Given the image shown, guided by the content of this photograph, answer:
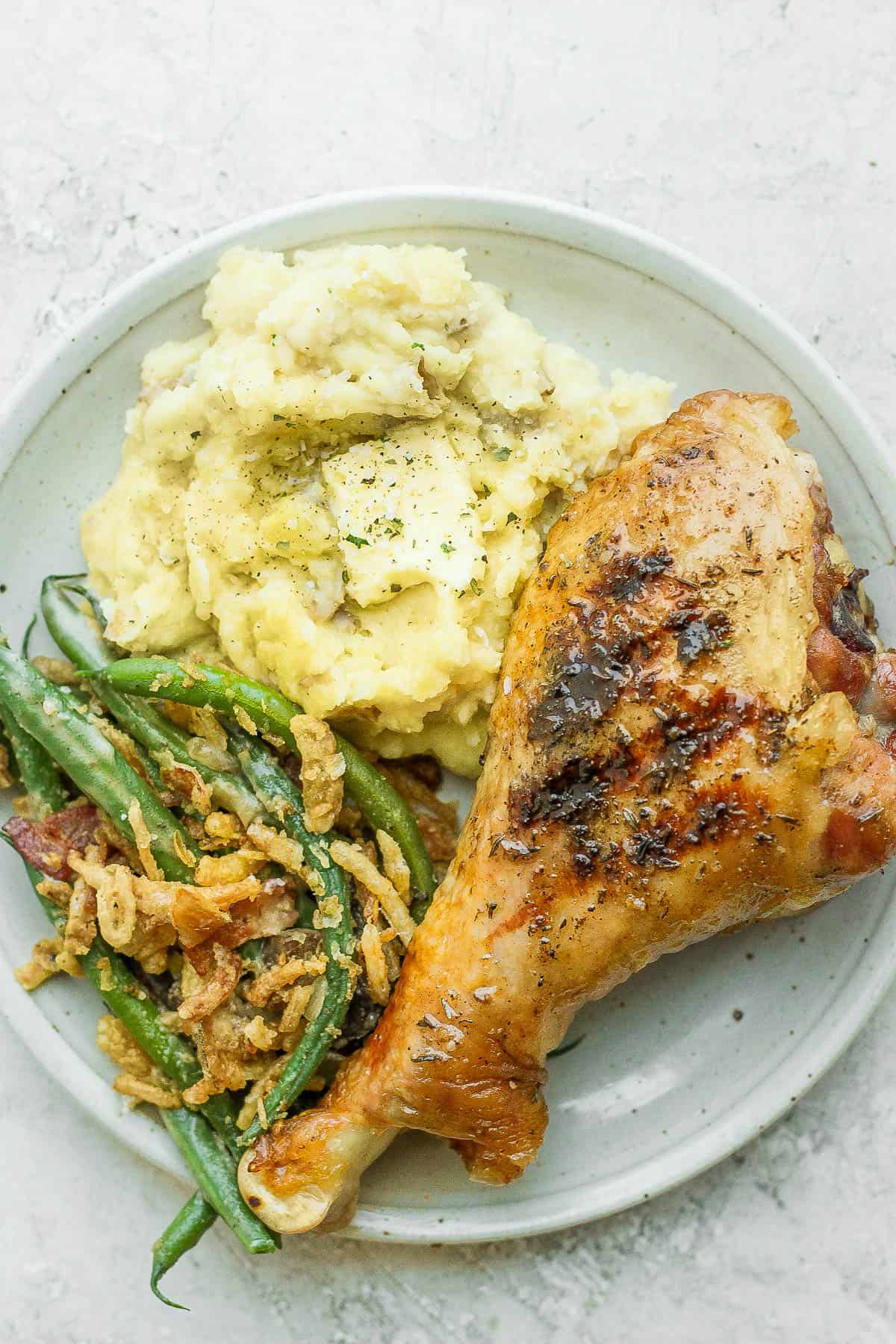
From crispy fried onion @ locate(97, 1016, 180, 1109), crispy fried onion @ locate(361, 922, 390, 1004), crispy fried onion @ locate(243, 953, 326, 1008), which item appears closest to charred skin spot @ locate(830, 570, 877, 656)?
crispy fried onion @ locate(361, 922, 390, 1004)

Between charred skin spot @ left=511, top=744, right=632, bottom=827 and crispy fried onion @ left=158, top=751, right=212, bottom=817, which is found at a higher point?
charred skin spot @ left=511, top=744, right=632, bottom=827

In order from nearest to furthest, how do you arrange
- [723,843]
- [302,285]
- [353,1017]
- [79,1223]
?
[723,843], [302,285], [353,1017], [79,1223]

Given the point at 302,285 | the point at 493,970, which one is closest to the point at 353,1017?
the point at 493,970

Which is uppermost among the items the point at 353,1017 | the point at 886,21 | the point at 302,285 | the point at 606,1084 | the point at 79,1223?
the point at 886,21

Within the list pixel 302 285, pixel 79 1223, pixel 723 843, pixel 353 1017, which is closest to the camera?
pixel 723 843

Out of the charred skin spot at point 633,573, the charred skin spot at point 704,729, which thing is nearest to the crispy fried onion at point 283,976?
the charred skin spot at point 704,729

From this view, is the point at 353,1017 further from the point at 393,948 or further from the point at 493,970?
the point at 493,970

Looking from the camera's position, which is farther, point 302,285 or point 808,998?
point 808,998

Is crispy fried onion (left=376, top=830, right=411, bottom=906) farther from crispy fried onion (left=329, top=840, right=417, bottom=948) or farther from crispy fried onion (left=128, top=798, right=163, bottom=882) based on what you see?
crispy fried onion (left=128, top=798, right=163, bottom=882)
